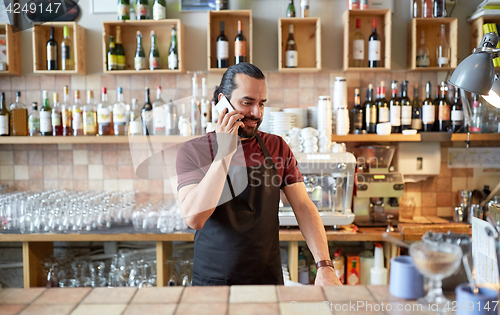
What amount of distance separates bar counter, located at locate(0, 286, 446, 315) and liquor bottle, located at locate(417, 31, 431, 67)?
7.66ft

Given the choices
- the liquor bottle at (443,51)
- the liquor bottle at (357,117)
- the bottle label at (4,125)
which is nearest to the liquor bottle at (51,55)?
the bottle label at (4,125)

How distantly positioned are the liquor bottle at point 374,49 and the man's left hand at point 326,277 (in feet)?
6.28

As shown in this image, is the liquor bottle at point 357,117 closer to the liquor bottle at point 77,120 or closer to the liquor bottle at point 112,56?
the liquor bottle at point 112,56

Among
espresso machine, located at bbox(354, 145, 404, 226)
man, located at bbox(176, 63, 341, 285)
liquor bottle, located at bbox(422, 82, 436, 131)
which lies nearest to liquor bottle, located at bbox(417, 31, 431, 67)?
liquor bottle, located at bbox(422, 82, 436, 131)

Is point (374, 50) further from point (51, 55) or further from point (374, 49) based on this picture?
point (51, 55)

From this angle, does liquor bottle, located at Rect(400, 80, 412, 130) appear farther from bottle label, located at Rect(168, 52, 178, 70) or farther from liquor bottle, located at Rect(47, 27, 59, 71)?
liquor bottle, located at Rect(47, 27, 59, 71)

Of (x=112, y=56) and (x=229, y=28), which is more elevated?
(x=229, y=28)

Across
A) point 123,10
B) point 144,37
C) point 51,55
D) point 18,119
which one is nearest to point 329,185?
point 144,37

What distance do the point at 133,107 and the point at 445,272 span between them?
2657 millimetres

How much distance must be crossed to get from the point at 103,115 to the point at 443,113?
2.55 meters

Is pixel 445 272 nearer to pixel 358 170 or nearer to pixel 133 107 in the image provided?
pixel 358 170

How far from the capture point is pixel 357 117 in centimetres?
299

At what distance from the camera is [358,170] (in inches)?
116

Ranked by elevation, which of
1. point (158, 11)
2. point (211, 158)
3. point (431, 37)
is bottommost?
point (211, 158)
